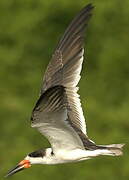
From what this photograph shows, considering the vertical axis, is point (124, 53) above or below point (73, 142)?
above

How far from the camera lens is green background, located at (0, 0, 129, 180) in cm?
822

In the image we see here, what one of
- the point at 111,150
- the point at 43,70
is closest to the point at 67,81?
the point at 111,150

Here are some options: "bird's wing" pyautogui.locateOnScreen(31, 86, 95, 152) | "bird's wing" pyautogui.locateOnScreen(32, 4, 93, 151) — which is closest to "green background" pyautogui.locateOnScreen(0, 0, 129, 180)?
"bird's wing" pyautogui.locateOnScreen(32, 4, 93, 151)

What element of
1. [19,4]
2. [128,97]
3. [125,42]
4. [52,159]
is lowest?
[52,159]

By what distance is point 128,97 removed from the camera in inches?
367

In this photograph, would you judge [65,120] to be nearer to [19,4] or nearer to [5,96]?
[5,96]

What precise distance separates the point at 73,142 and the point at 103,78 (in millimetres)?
3809

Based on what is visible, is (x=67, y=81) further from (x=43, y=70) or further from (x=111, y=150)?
(x=43, y=70)

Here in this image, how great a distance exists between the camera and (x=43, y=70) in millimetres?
9531

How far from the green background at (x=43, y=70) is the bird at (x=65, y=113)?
1817 millimetres

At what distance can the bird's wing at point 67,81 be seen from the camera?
5.56 meters

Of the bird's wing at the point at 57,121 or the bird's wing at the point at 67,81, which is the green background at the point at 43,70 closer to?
the bird's wing at the point at 67,81

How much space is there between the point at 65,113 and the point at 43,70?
403 centimetres

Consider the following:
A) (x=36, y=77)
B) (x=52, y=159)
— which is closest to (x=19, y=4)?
(x=36, y=77)
